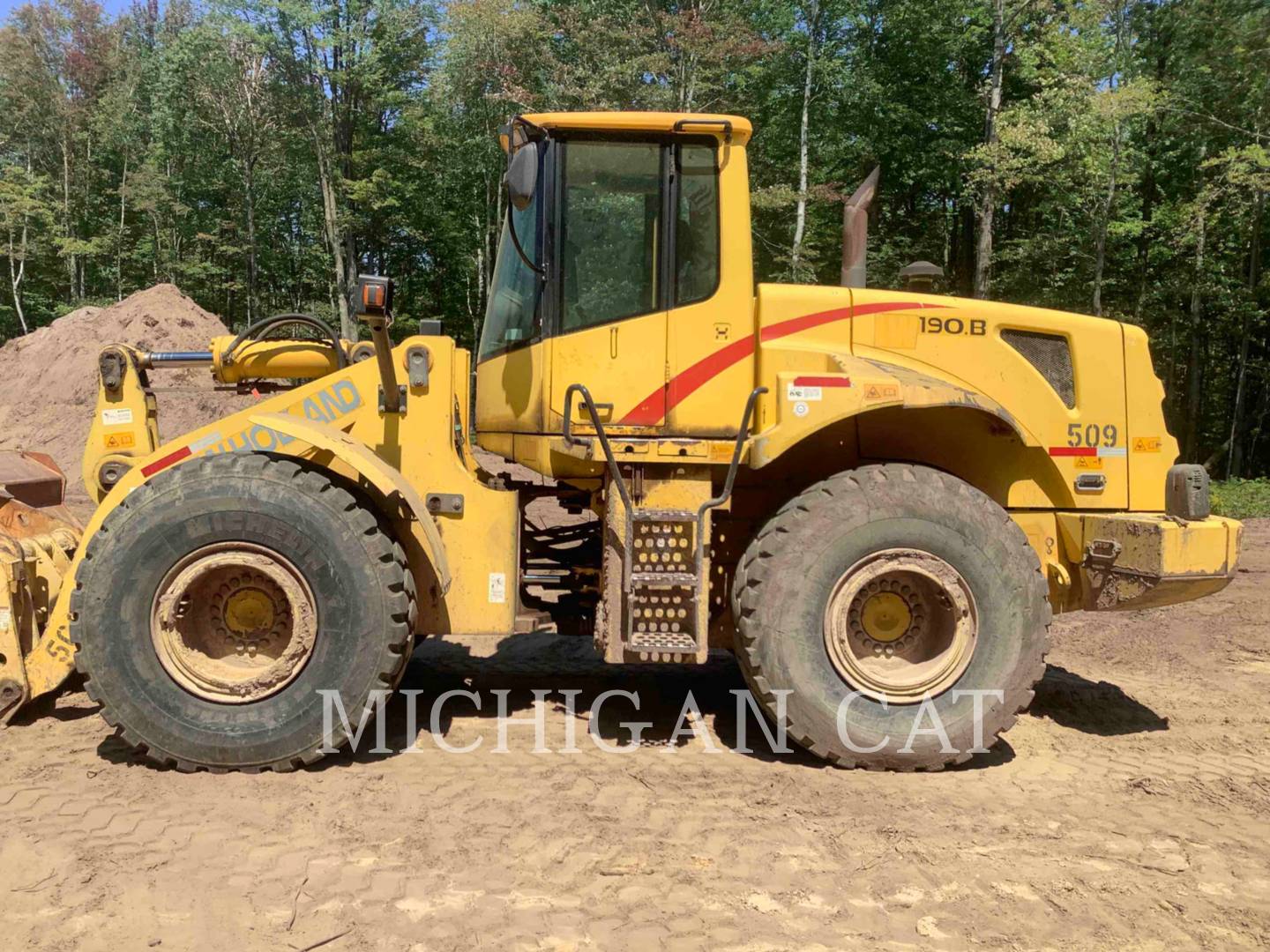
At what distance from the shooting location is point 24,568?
161 inches

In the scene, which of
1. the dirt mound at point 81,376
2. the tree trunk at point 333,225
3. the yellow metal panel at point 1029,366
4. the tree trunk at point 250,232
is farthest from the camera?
the tree trunk at point 250,232

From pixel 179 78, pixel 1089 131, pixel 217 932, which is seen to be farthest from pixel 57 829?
pixel 179 78

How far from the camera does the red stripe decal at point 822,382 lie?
4004mm

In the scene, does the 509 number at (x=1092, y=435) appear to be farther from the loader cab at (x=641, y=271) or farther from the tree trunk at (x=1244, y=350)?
the tree trunk at (x=1244, y=350)

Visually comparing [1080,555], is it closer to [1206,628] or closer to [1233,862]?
[1233,862]

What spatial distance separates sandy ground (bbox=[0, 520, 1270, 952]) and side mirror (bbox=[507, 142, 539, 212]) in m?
2.53

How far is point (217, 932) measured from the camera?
8.87ft

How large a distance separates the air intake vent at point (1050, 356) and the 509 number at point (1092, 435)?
122 millimetres

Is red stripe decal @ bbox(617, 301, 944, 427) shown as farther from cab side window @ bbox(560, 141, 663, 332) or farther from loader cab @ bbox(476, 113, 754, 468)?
cab side window @ bbox(560, 141, 663, 332)

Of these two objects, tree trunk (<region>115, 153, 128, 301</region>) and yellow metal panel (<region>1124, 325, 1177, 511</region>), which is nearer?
yellow metal panel (<region>1124, 325, 1177, 511</region>)

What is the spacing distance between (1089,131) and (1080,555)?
48.1ft

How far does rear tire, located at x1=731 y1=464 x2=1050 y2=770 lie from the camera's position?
3.97 metres

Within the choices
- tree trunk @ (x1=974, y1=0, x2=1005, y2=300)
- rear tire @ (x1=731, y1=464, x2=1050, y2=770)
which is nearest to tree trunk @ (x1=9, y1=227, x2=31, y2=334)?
tree trunk @ (x1=974, y1=0, x2=1005, y2=300)

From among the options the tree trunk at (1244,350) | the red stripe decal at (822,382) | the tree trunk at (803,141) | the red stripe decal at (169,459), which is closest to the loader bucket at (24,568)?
the red stripe decal at (169,459)
